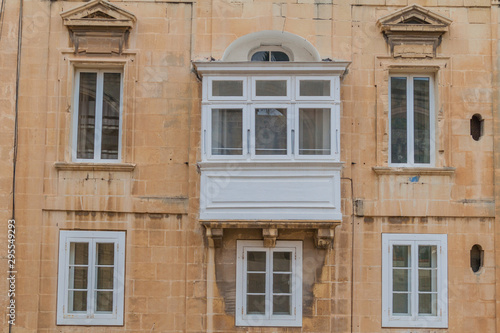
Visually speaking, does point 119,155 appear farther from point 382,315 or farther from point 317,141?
point 382,315

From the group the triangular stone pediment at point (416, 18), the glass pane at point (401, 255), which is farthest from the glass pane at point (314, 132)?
the glass pane at point (401, 255)

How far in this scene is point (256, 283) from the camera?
14.6 metres

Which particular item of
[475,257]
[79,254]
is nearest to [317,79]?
[475,257]

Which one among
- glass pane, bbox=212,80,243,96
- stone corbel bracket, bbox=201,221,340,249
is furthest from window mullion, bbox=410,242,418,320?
glass pane, bbox=212,80,243,96

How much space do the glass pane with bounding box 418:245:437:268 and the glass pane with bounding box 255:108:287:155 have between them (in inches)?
133

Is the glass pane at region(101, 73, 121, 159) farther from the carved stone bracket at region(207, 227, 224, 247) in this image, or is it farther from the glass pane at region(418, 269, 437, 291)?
the glass pane at region(418, 269, 437, 291)

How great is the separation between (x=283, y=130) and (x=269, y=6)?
2.70m

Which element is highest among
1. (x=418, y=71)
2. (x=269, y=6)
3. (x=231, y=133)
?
(x=269, y=6)

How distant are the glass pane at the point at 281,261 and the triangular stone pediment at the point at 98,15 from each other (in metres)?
5.50

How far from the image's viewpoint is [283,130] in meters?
14.3

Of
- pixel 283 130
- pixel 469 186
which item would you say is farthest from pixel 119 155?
pixel 469 186

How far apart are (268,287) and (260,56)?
15.6ft

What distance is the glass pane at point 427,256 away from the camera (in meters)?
14.6

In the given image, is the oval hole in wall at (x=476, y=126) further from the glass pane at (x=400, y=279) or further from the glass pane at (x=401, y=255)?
the glass pane at (x=400, y=279)
